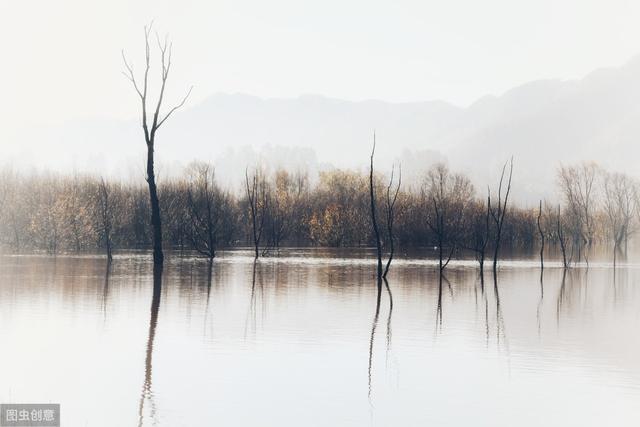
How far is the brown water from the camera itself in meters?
11.7

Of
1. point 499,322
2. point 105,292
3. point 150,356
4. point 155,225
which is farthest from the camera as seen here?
point 155,225

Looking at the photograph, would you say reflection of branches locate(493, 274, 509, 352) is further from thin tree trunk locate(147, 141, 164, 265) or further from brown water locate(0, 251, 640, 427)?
thin tree trunk locate(147, 141, 164, 265)

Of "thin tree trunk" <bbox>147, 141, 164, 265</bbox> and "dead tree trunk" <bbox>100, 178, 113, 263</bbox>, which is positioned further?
"dead tree trunk" <bbox>100, 178, 113, 263</bbox>

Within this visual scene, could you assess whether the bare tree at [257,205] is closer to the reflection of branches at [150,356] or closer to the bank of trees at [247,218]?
the bank of trees at [247,218]

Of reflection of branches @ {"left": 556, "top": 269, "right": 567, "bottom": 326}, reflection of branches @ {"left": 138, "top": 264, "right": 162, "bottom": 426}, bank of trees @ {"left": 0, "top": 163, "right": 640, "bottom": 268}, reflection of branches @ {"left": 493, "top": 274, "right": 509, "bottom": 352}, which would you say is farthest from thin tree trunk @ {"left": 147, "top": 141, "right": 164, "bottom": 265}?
reflection of branches @ {"left": 556, "top": 269, "right": 567, "bottom": 326}

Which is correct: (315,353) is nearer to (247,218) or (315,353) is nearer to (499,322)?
(499,322)

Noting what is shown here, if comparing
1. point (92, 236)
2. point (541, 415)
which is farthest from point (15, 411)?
point (92, 236)

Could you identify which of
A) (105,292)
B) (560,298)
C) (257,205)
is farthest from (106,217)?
(560,298)

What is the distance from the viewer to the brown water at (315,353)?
1168cm

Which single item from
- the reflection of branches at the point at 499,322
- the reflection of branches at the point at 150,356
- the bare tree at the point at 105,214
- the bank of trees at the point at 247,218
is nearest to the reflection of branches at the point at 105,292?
the reflection of branches at the point at 150,356

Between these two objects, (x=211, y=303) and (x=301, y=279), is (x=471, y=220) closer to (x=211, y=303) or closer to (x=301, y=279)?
(x=301, y=279)

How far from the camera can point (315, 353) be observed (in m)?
15.9

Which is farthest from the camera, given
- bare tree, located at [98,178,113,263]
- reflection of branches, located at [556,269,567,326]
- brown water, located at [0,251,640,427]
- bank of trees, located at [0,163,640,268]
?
bank of trees, located at [0,163,640,268]

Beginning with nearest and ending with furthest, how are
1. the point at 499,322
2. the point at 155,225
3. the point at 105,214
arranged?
the point at 499,322, the point at 155,225, the point at 105,214
